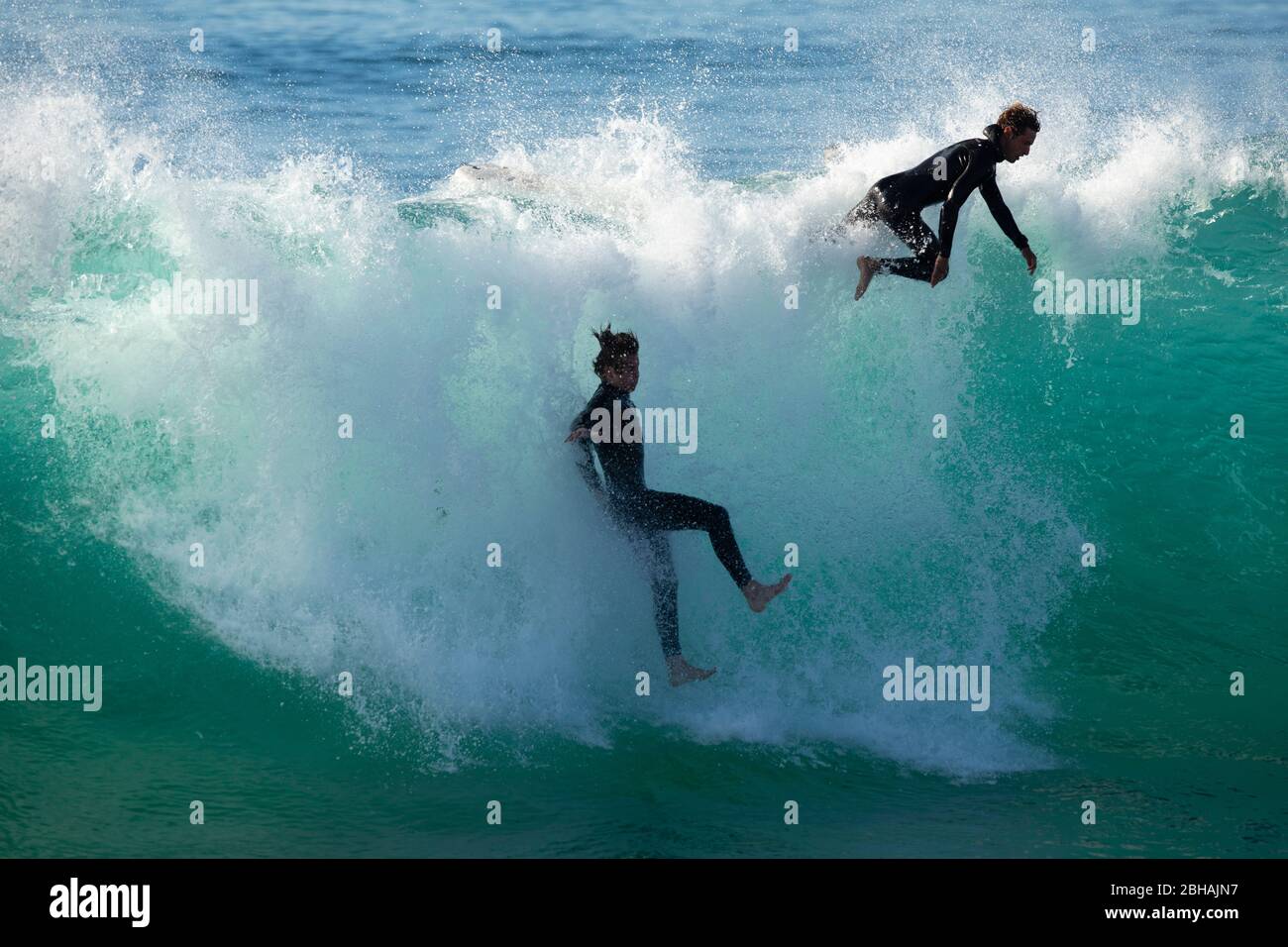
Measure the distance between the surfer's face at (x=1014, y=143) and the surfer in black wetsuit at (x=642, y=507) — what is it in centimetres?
253

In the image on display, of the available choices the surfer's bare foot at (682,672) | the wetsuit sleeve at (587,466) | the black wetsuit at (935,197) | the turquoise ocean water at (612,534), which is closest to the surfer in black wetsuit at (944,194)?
the black wetsuit at (935,197)

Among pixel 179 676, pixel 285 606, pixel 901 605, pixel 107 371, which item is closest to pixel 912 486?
pixel 901 605

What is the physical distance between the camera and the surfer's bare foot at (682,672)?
702 centimetres

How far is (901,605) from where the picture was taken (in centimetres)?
793

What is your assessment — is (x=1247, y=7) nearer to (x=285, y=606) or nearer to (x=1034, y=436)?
(x=1034, y=436)

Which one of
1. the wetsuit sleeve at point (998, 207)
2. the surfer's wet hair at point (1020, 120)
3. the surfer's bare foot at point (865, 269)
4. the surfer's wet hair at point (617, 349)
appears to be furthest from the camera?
the surfer's bare foot at point (865, 269)

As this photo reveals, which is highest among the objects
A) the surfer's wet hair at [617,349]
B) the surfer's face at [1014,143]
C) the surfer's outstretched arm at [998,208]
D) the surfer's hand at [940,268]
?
the surfer's face at [1014,143]

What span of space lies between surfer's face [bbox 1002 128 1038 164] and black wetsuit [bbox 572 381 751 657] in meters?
2.69

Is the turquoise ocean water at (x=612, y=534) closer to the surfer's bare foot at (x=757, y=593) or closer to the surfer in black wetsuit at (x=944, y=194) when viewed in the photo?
the surfer in black wetsuit at (x=944, y=194)

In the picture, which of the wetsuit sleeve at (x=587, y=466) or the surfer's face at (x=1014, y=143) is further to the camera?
the surfer's face at (x=1014, y=143)

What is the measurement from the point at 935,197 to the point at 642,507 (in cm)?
265

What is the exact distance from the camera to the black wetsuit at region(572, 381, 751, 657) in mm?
6801

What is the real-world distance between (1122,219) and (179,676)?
7522 millimetres

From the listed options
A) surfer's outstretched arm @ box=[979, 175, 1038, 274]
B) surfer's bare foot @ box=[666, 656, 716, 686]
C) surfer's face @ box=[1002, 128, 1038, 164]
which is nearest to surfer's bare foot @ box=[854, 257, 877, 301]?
surfer's outstretched arm @ box=[979, 175, 1038, 274]
